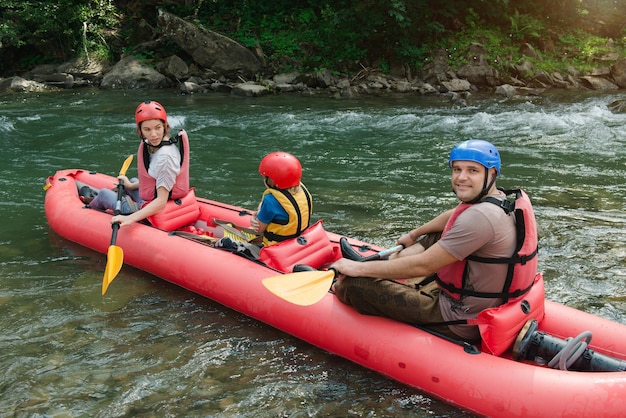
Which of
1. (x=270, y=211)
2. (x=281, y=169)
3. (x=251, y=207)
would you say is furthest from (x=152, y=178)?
(x=251, y=207)

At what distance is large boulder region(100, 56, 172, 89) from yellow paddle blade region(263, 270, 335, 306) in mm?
11940

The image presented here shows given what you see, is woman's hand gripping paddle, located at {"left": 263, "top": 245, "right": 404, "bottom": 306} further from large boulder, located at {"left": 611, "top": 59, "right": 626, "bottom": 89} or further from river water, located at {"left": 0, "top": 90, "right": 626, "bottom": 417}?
large boulder, located at {"left": 611, "top": 59, "right": 626, "bottom": 89}

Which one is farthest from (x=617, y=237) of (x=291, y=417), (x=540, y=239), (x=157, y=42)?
(x=157, y=42)

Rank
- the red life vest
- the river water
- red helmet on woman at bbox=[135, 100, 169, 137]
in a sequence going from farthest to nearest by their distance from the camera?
the red life vest < red helmet on woman at bbox=[135, 100, 169, 137] < the river water

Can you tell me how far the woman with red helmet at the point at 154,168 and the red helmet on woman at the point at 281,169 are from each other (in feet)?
3.64

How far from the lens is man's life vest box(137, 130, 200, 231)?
4680 millimetres

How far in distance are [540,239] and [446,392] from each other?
2.65 meters

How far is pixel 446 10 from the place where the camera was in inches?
597

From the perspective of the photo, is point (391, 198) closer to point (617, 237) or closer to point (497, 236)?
point (617, 237)

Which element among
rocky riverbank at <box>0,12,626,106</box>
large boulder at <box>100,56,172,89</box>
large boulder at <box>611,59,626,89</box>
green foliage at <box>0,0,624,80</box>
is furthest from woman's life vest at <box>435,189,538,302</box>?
large boulder at <box>611,59,626,89</box>

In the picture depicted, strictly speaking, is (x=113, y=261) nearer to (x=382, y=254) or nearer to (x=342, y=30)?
(x=382, y=254)

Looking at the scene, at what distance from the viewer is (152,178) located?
15.3 ft

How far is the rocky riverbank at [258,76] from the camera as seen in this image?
13.6 meters

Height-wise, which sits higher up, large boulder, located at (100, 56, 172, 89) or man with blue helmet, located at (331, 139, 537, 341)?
large boulder, located at (100, 56, 172, 89)
